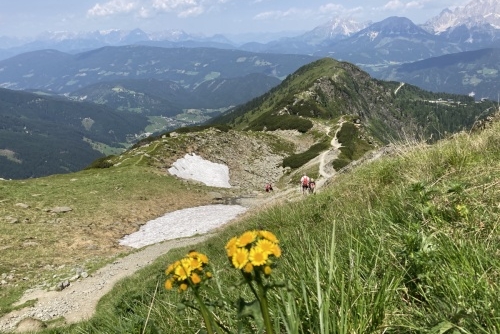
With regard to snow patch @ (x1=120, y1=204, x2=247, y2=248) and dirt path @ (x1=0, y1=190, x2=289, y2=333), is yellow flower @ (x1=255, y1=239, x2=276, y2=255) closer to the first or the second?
dirt path @ (x1=0, y1=190, x2=289, y2=333)

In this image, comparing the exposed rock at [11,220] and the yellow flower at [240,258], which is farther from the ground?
the yellow flower at [240,258]

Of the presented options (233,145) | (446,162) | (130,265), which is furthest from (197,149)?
(446,162)

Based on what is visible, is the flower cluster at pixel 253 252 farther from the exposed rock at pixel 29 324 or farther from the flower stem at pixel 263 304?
the exposed rock at pixel 29 324

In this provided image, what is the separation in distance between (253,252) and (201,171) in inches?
2188

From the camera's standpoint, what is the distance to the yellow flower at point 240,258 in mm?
1594

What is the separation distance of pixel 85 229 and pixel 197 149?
36.7 metres

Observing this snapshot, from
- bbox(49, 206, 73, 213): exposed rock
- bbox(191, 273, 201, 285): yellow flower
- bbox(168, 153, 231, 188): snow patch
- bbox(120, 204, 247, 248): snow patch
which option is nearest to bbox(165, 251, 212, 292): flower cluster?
bbox(191, 273, 201, 285): yellow flower

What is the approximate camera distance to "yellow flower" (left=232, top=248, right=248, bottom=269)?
1.59 m

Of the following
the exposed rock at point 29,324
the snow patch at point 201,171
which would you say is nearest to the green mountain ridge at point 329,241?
the exposed rock at point 29,324

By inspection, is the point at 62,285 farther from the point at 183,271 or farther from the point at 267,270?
the point at 267,270

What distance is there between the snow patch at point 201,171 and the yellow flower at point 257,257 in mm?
50187

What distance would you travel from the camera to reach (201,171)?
186ft

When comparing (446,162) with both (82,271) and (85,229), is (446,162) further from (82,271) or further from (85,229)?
(85,229)

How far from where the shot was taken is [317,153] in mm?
73875
